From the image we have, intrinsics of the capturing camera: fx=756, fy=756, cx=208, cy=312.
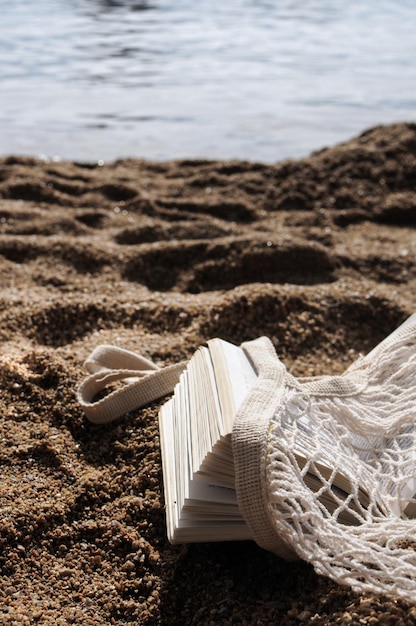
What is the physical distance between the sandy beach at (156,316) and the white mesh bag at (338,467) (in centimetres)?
9

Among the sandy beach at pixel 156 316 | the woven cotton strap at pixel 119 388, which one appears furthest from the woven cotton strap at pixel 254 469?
the woven cotton strap at pixel 119 388

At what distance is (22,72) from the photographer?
28.0 ft

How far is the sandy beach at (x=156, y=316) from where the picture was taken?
4.83ft

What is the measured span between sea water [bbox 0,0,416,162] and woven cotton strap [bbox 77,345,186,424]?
12.7 ft

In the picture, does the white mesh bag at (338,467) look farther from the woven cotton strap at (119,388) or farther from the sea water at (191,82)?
the sea water at (191,82)

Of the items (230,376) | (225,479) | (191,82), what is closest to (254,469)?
(225,479)

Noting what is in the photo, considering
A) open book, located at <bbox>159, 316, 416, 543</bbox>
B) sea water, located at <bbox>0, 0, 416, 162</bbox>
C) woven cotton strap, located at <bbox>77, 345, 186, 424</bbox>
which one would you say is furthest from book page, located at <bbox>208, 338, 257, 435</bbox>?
sea water, located at <bbox>0, 0, 416, 162</bbox>

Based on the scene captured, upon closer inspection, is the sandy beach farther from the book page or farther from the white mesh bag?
the book page

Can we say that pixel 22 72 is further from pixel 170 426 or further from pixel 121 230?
pixel 170 426

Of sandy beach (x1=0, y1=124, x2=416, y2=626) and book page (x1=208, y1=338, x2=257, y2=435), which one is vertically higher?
book page (x1=208, y1=338, x2=257, y2=435)

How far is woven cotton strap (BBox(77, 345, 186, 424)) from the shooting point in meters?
1.98

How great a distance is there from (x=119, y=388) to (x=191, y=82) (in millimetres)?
6863

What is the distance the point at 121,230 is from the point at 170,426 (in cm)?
213

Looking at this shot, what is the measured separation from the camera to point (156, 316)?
110 inches
